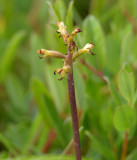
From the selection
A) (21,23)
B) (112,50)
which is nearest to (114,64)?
(112,50)

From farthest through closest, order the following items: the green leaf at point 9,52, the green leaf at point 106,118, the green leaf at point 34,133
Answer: the green leaf at point 9,52, the green leaf at point 34,133, the green leaf at point 106,118

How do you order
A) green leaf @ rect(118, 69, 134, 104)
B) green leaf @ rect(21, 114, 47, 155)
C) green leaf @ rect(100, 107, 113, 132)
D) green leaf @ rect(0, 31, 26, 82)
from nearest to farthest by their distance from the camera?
1. green leaf @ rect(118, 69, 134, 104)
2. green leaf @ rect(100, 107, 113, 132)
3. green leaf @ rect(21, 114, 47, 155)
4. green leaf @ rect(0, 31, 26, 82)

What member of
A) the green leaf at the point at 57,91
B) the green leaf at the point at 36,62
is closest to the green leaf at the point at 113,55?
the green leaf at the point at 57,91

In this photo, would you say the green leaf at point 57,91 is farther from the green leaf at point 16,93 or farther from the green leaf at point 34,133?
the green leaf at point 16,93

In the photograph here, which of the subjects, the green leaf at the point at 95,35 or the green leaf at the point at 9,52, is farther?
the green leaf at the point at 9,52

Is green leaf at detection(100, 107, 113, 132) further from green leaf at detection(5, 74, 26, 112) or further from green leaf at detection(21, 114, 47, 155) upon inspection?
green leaf at detection(5, 74, 26, 112)

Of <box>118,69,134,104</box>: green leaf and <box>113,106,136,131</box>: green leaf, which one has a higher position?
<box>118,69,134,104</box>: green leaf

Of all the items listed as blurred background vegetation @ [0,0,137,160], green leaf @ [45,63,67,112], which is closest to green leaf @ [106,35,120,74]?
blurred background vegetation @ [0,0,137,160]
